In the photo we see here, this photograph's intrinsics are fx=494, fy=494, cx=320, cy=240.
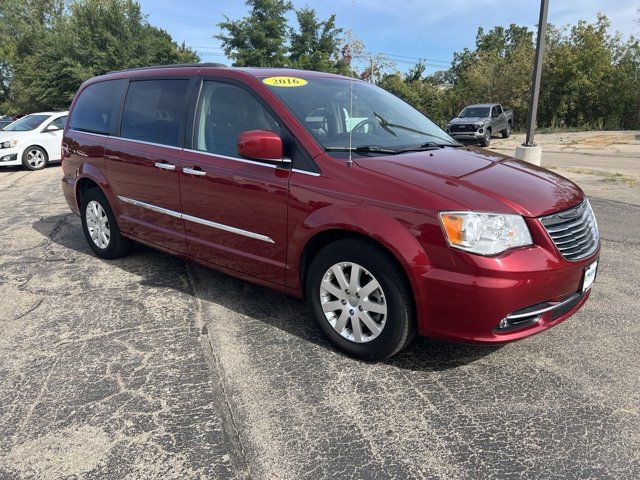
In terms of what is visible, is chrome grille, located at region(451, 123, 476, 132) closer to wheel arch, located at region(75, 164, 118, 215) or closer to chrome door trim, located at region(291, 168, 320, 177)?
wheel arch, located at region(75, 164, 118, 215)

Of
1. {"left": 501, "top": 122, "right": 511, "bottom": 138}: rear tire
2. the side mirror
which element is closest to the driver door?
the side mirror

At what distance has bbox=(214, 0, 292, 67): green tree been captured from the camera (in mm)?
39094

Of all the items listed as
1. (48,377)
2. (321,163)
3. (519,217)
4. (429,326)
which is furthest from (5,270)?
(519,217)

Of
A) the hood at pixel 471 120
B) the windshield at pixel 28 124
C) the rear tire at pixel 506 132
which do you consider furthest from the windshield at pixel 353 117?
the rear tire at pixel 506 132

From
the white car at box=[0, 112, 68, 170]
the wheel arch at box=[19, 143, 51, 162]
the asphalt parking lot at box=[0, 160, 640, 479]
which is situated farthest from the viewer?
the wheel arch at box=[19, 143, 51, 162]

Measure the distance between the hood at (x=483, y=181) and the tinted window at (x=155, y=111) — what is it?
1.77m

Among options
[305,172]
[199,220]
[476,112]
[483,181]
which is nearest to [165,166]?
[199,220]

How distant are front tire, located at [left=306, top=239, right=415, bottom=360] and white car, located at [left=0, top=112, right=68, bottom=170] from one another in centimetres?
1290

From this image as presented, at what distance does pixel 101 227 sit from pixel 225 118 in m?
2.25

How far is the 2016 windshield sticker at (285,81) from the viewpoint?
11.9 ft

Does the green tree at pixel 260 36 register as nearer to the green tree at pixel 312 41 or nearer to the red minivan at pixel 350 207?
the green tree at pixel 312 41

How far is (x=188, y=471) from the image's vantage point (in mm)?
2256

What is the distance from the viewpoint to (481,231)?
8.63 feet

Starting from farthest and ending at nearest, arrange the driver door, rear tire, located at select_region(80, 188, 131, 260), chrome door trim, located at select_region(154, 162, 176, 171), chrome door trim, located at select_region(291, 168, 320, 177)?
rear tire, located at select_region(80, 188, 131, 260)
chrome door trim, located at select_region(154, 162, 176, 171)
the driver door
chrome door trim, located at select_region(291, 168, 320, 177)
